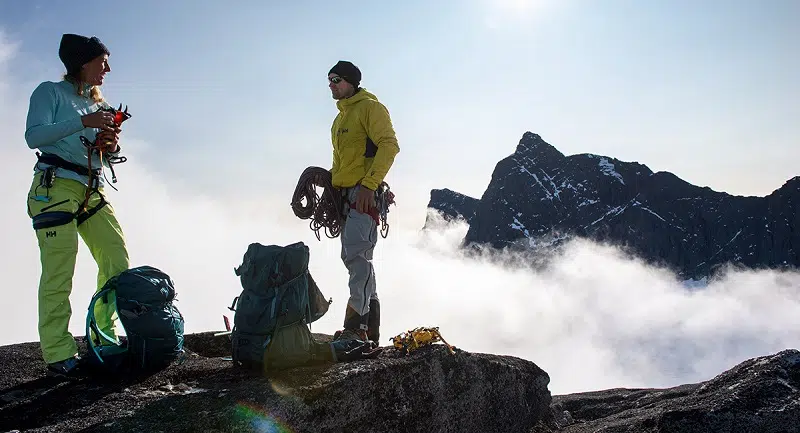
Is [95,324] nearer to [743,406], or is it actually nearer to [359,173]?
[359,173]

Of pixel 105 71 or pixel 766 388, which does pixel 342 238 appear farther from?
pixel 766 388

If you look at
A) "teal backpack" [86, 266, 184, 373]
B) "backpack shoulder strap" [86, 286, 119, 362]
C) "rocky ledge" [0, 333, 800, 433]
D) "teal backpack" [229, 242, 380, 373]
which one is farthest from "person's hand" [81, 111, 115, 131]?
"rocky ledge" [0, 333, 800, 433]

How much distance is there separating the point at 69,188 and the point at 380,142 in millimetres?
3785

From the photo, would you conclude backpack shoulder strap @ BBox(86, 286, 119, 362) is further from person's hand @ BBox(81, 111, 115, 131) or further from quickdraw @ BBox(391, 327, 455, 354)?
quickdraw @ BBox(391, 327, 455, 354)

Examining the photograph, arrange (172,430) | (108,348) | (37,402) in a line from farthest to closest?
(108,348), (37,402), (172,430)

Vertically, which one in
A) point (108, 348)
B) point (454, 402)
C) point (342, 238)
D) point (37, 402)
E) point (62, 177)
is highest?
point (62, 177)

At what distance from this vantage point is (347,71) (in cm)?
780

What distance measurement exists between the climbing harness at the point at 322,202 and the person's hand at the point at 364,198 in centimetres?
62

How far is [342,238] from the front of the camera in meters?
7.48

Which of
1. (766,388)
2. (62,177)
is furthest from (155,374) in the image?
(766,388)

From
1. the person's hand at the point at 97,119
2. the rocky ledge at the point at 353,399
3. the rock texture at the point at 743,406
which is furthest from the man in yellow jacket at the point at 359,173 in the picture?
the rock texture at the point at 743,406

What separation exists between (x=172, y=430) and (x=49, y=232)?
3.03 meters

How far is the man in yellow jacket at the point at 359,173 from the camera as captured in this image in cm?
717

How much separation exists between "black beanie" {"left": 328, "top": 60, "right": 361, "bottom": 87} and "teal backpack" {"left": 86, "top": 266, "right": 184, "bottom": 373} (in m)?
3.78
